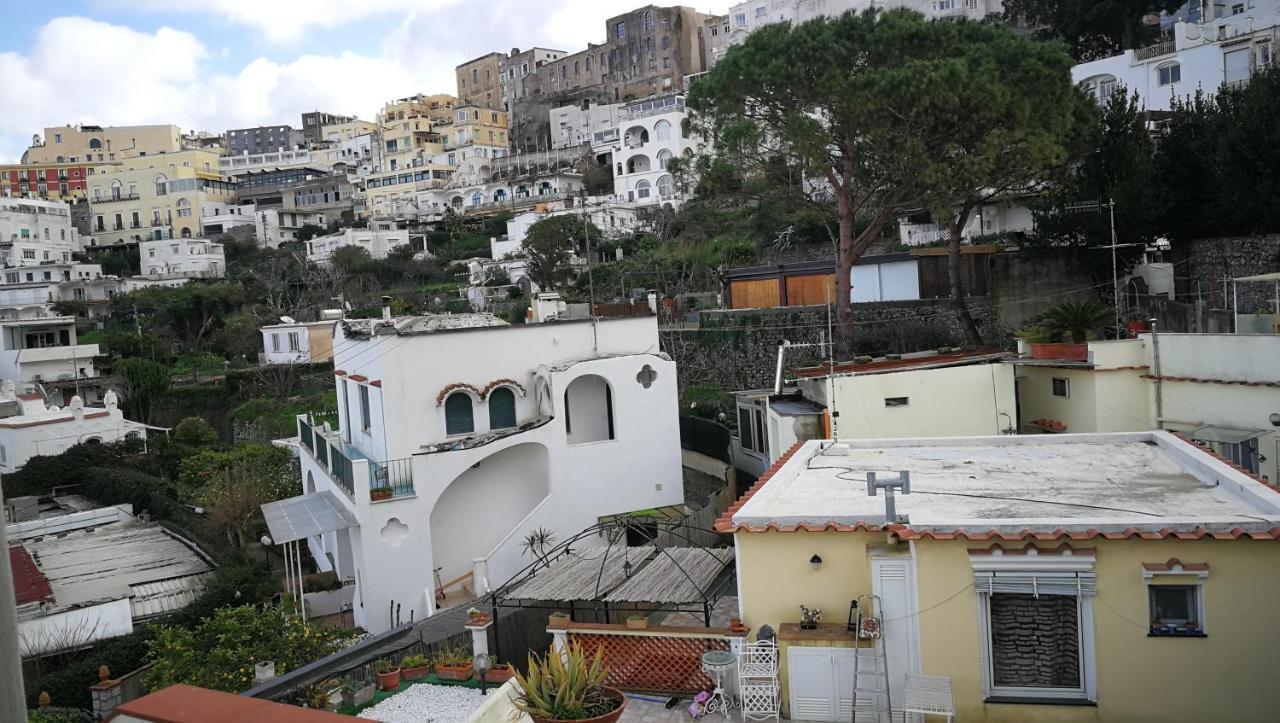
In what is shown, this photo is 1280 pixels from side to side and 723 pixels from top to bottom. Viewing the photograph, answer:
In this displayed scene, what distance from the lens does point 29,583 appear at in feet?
56.9

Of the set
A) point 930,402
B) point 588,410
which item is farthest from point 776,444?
point 588,410

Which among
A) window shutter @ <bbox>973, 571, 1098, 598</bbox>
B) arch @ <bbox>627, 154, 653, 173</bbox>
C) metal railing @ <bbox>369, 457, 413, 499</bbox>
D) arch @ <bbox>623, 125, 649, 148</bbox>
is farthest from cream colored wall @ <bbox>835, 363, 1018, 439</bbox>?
arch @ <bbox>623, 125, 649, 148</bbox>

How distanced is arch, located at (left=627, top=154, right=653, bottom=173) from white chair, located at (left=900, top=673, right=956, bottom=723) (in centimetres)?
5713

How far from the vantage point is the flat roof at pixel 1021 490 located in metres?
7.81

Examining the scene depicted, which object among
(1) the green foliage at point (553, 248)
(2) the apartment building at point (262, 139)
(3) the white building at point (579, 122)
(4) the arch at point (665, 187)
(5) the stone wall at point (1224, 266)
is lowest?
(5) the stone wall at point (1224, 266)

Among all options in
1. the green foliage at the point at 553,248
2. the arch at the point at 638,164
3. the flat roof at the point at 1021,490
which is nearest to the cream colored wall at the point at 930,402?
the flat roof at the point at 1021,490

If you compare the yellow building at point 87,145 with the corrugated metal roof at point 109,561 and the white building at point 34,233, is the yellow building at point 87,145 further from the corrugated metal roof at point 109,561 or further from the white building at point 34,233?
the corrugated metal roof at point 109,561

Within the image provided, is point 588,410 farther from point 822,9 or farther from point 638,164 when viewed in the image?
point 822,9

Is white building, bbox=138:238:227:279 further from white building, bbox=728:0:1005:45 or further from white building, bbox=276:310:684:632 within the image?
white building, bbox=276:310:684:632

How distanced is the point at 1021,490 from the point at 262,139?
122922 millimetres

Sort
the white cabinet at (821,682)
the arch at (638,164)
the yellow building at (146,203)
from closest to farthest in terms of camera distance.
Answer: the white cabinet at (821,682), the arch at (638,164), the yellow building at (146,203)

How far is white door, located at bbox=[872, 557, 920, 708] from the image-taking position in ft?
26.3

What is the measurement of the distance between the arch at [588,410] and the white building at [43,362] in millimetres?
33592

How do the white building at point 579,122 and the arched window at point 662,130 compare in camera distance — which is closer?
the arched window at point 662,130
